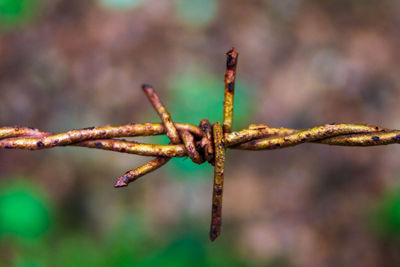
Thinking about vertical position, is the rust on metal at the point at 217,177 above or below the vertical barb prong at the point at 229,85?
below

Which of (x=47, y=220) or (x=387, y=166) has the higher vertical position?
(x=387, y=166)

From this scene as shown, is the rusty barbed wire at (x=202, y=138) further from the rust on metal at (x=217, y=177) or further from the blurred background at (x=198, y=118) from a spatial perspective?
the blurred background at (x=198, y=118)

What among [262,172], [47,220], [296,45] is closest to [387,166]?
[262,172]

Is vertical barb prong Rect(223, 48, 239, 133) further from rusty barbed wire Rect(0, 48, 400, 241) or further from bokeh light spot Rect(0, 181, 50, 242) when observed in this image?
bokeh light spot Rect(0, 181, 50, 242)

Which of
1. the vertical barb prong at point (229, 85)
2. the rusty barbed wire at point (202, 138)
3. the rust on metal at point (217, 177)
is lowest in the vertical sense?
the rust on metal at point (217, 177)

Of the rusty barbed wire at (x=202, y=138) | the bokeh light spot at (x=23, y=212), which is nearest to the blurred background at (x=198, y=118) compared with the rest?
the bokeh light spot at (x=23, y=212)

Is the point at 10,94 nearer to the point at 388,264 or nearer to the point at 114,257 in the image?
the point at 114,257

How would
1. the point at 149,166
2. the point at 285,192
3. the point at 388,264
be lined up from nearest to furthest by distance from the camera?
the point at 149,166 → the point at 388,264 → the point at 285,192
